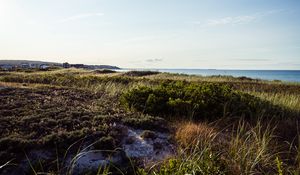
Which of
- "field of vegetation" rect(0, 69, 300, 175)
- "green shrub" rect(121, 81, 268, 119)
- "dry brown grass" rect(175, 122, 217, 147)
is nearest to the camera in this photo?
"field of vegetation" rect(0, 69, 300, 175)

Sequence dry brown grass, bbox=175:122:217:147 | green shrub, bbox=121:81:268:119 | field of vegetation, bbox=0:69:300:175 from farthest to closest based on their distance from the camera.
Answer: green shrub, bbox=121:81:268:119 < dry brown grass, bbox=175:122:217:147 < field of vegetation, bbox=0:69:300:175

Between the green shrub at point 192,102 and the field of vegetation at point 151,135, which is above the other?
the green shrub at point 192,102

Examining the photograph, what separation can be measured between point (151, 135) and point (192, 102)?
2.25 metres

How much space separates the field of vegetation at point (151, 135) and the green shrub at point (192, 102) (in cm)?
3

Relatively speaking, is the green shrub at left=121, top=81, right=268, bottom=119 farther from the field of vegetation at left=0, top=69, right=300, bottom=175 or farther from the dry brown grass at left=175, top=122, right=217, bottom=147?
the dry brown grass at left=175, top=122, right=217, bottom=147

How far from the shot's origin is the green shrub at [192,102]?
26.0 ft

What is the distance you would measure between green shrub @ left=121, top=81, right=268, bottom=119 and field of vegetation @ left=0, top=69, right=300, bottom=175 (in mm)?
26

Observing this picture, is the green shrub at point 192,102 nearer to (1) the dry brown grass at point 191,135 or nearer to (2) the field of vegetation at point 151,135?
(2) the field of vegetation at point 151,135

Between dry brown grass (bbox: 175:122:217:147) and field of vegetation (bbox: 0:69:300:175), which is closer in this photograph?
field of vegetation (bbox: 0:69:300:175)

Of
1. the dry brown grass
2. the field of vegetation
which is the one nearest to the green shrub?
the field of vegetation

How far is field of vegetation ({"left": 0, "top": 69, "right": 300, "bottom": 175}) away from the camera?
464 centimetres

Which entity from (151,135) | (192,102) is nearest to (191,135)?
(151,135)

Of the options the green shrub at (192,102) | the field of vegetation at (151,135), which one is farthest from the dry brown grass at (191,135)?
the green shrub at (192,102)

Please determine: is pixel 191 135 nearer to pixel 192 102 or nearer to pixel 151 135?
pixel 151 135
